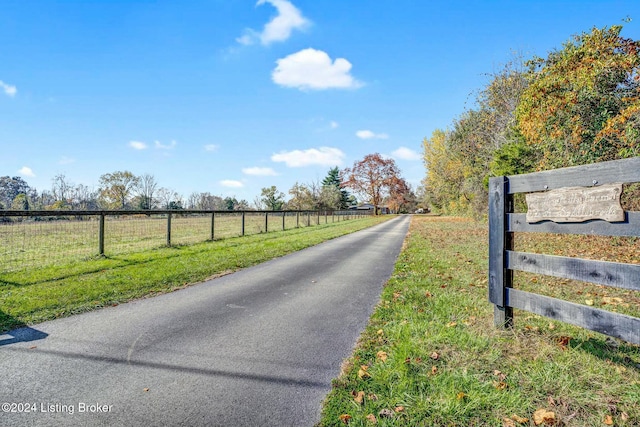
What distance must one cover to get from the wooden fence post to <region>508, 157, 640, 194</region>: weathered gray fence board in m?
0.13

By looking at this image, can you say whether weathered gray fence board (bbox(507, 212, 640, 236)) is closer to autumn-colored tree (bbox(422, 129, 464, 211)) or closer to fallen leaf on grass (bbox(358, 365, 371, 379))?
fallen leaf on grass (bbox(358, 365, 371, 379))

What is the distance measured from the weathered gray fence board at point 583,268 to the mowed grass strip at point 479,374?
79cm

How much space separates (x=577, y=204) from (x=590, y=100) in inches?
356

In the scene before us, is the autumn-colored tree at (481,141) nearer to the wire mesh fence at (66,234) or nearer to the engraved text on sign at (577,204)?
the engraved text on sign at (577,204)

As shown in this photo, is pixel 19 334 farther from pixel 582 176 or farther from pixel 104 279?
pixel 582 176

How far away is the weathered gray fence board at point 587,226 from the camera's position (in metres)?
2.55

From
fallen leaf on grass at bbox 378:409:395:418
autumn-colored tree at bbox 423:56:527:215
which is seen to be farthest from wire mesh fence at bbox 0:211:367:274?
autumn-colored tree at bbox 423:56:527:215

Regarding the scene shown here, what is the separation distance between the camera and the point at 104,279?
20.1ft

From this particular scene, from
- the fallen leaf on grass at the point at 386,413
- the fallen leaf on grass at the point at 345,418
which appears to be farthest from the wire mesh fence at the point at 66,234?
the fallen leaf on grass at the point at 386,413

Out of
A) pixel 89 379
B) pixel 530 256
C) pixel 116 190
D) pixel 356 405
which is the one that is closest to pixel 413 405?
pixel 356 405

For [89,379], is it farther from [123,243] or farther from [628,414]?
[123,243]

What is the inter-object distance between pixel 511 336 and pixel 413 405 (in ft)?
6.07

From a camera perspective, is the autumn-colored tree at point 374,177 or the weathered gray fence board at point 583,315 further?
the autumn-colored tree at point 374,177

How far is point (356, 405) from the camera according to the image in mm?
2354
